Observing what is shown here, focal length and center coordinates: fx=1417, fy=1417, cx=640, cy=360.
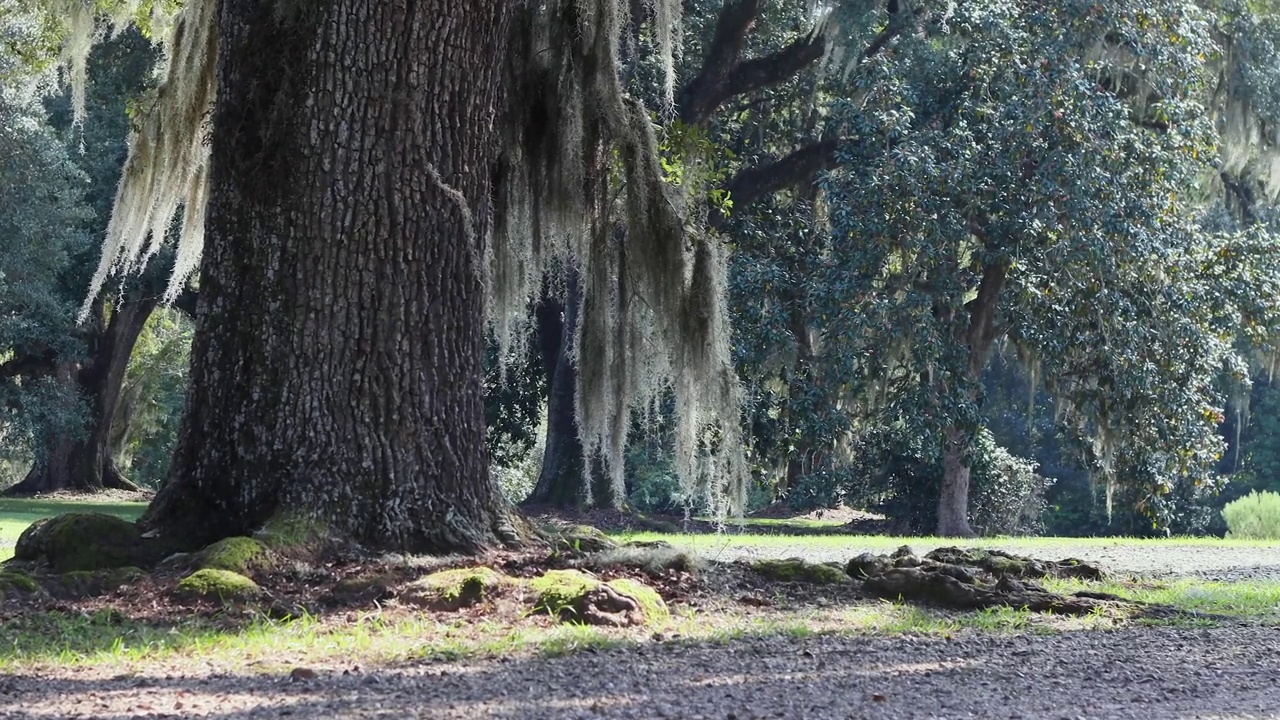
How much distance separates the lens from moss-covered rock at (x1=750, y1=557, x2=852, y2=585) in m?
7.77

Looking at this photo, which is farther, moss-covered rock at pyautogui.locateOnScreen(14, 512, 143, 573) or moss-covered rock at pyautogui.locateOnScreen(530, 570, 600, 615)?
moss-covered rock at pyautogui.locateOnScreen(14, 512, 143, 573)

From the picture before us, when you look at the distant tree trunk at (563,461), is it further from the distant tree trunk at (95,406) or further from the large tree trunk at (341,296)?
the large tree trunk at (341,296)

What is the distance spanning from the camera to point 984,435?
20531 millimetres

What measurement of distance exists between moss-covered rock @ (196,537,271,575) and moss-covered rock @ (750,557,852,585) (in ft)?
9.15

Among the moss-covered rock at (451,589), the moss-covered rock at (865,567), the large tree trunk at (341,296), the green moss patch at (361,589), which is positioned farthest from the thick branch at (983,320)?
the green moss patch at (361,589)

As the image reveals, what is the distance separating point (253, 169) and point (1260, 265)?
580 inches

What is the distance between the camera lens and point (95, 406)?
25688 millimetres

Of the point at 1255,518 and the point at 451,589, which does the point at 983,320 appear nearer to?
the point at 1255,518

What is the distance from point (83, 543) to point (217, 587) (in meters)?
1.09

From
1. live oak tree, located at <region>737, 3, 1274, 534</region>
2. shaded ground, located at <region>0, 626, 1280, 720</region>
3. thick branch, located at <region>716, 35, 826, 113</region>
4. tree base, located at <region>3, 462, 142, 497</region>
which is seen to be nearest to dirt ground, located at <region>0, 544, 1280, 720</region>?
shaded ground, located at <region>0, 626, 1280, 720</region>

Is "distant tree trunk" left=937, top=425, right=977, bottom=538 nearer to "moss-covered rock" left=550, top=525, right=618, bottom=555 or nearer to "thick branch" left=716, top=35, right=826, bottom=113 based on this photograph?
"thick branch" left=716, top=35, right=826, bottom=113

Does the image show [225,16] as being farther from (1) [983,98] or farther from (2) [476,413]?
(1) [983,98]

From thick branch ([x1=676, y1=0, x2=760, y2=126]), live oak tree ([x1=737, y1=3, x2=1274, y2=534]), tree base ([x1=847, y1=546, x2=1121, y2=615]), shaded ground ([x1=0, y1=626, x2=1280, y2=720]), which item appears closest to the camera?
shaded ground ([x1=0, y1=626, x2=1280, y2=720])

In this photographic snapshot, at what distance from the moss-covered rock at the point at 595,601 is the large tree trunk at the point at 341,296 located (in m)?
0.81
